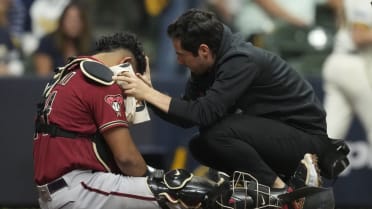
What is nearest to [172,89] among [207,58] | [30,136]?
[30,136]

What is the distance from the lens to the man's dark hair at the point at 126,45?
6043mm

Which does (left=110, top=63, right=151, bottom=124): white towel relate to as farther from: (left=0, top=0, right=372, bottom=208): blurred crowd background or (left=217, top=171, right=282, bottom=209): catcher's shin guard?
(left=0, top=0, right=372, bottom=208): blurred crowd background

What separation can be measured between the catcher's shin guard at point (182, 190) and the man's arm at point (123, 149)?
0.42 feet

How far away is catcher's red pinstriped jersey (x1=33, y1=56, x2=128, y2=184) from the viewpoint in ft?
18.8

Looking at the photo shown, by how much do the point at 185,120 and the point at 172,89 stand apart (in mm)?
2764

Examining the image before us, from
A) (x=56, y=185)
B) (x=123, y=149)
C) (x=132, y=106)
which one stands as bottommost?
(x=56, y=185)

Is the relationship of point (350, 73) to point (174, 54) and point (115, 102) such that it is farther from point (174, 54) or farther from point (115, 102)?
point (115, 102)

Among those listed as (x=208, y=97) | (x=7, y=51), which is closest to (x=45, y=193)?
(x=208, y=97)

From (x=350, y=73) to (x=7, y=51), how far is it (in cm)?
301

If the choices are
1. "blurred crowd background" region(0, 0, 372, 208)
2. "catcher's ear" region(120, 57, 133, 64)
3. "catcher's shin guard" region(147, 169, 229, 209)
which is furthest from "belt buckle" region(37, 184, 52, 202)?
"blurred crowd background" region(0, 0, 372, 208)

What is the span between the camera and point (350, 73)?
909cm

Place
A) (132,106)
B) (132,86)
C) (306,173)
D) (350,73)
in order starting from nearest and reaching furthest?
1. (132,86)
2. (132,106)
3. (306,173)
4. (350,73)

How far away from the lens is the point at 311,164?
20.3ft

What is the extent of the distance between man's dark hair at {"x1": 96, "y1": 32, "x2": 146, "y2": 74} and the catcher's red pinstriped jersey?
1.07 ft
